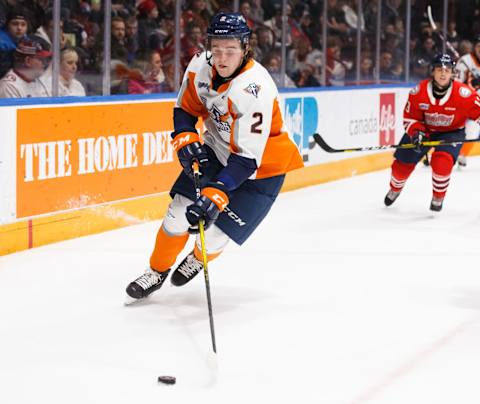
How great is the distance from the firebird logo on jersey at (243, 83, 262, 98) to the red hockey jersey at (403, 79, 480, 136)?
3.00 m

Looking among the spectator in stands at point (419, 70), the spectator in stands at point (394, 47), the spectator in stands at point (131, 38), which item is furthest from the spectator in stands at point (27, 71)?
the spectator in stands at point (419, 70)

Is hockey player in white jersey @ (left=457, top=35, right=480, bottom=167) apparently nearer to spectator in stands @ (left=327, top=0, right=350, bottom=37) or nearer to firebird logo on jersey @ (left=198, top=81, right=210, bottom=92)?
spectator in stands @ (left=327, top=0, right=350, bottom=37)

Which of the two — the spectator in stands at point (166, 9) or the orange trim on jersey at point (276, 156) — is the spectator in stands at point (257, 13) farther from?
the orange trim on jersey at point (276, 156)

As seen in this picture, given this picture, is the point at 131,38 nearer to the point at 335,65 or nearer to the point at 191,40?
the point at 191,40

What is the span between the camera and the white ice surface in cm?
280

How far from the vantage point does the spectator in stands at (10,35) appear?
4.99 meters

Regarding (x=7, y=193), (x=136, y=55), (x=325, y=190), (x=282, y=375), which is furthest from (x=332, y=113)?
(x=282, y=375)

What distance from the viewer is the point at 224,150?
A: 369 centimetres

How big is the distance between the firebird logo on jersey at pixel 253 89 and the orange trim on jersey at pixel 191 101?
11.9 inches

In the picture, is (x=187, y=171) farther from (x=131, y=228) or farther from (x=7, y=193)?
(x=131, y=228)

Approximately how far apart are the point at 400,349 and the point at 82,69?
2.93 metres

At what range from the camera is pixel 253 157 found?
3.39 metres

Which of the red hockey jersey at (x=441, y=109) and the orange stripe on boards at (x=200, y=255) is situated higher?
the red hockey jersey at (x=441, y=109)

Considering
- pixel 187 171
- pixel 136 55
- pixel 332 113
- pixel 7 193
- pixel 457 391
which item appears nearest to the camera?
pixel 457 391
